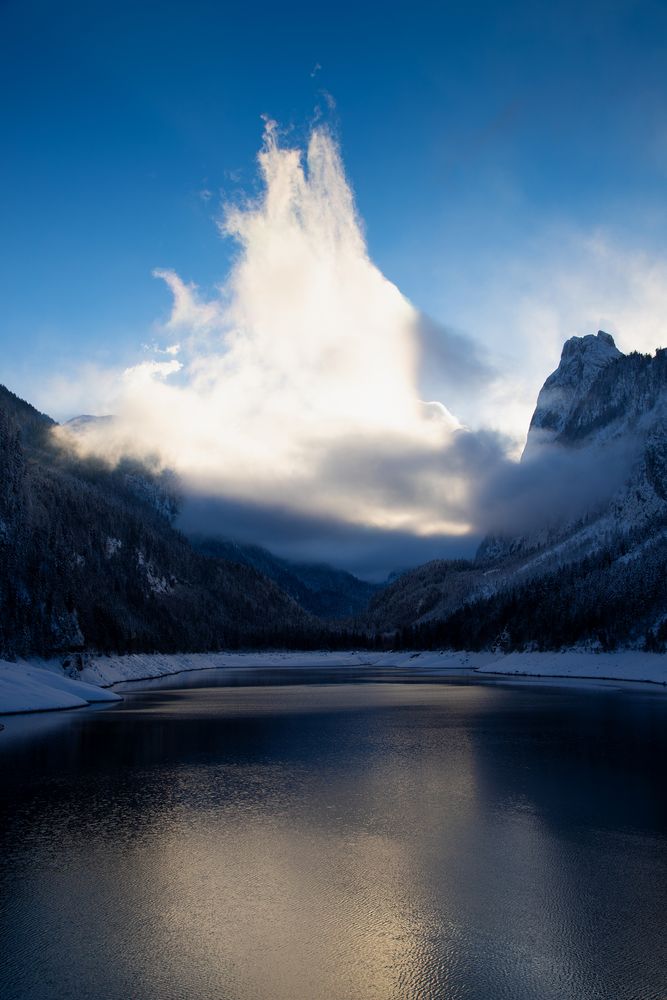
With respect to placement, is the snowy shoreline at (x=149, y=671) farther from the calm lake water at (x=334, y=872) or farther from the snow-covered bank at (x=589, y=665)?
the calm lake water at (x=334, y=872)

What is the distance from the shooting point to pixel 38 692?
68.0 m

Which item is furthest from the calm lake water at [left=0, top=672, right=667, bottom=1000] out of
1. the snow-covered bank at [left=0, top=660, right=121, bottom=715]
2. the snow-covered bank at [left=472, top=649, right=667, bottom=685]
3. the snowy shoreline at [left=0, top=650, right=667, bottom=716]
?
the snow-covered bank at [left=472, top=649, right=667, bottom=685]

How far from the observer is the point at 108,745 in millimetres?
42875

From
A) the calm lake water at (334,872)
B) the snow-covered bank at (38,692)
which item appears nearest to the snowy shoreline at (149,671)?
the snow-covered bank at (38,692)

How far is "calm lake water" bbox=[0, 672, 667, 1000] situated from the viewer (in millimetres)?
12875

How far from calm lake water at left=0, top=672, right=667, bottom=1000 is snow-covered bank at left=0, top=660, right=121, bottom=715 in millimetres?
23080

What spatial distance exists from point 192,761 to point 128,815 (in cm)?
1169

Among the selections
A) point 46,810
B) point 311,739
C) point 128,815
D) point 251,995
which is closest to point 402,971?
point 251,995

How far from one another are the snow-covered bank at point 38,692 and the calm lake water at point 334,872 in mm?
23080

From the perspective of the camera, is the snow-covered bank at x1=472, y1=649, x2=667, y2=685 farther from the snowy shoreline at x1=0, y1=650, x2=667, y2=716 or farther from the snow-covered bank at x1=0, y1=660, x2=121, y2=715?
the snow-covered bank at x1=0, y1=660, x2=121, y2=715

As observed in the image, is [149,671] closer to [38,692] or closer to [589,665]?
[38,692]

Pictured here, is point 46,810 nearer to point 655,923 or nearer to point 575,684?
point 655,923

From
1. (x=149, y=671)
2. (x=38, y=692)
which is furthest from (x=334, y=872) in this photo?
(x=149, y=671)

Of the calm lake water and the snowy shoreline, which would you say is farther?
the snowy shoreline
